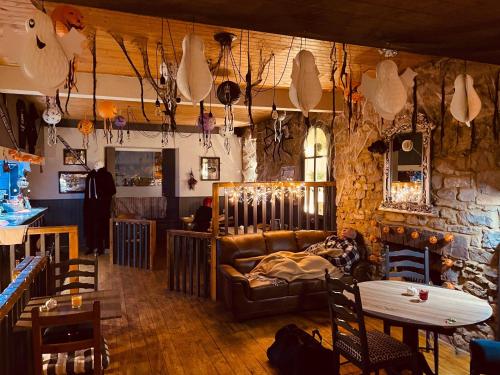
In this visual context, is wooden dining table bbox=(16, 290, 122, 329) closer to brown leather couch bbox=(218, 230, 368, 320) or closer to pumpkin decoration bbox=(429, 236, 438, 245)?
brown leather couch bbox=(218, 230, 368, 320)

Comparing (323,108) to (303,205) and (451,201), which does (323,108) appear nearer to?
(303,205)

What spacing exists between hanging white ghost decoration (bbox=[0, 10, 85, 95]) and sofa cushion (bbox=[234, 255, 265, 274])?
12.4ft

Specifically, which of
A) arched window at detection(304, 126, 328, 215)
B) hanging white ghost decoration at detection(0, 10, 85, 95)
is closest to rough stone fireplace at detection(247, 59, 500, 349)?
arched window at detection(304, 126, 328, 215)

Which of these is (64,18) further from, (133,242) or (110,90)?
(133,242)

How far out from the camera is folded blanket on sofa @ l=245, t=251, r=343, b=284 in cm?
460

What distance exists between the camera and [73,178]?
341 inches

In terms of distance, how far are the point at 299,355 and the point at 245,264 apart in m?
1.96

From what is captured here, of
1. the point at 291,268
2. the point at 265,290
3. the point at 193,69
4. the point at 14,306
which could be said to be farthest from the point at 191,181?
the point at 193,69

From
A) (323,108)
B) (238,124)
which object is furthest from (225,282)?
(238,124)

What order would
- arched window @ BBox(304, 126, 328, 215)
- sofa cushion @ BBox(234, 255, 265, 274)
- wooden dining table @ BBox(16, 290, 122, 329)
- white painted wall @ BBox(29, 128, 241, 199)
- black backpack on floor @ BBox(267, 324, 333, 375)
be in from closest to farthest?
1. wooden dining table @ BBox(16, 290, 122, 329)
2. black backpack on floor @ BBox(267, 324, 333, 375)
3. sofa cushion @ BBox(234, 255, 265, 274)
4. arched window @ BBox(304, 126, 328, 215)
5. white painted wall @ BBox(29, 128, 241, 199)

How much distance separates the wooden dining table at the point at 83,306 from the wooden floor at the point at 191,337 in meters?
0.73

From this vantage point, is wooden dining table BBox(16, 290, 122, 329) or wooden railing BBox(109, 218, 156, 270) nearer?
wooden dining table BBox(16, 290, 122, 329)

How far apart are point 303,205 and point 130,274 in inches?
129

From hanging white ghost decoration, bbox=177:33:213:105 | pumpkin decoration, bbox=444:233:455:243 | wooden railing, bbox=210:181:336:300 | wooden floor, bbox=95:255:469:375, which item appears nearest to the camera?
hanging white ghost decoration, bbox=177:33:213:105
